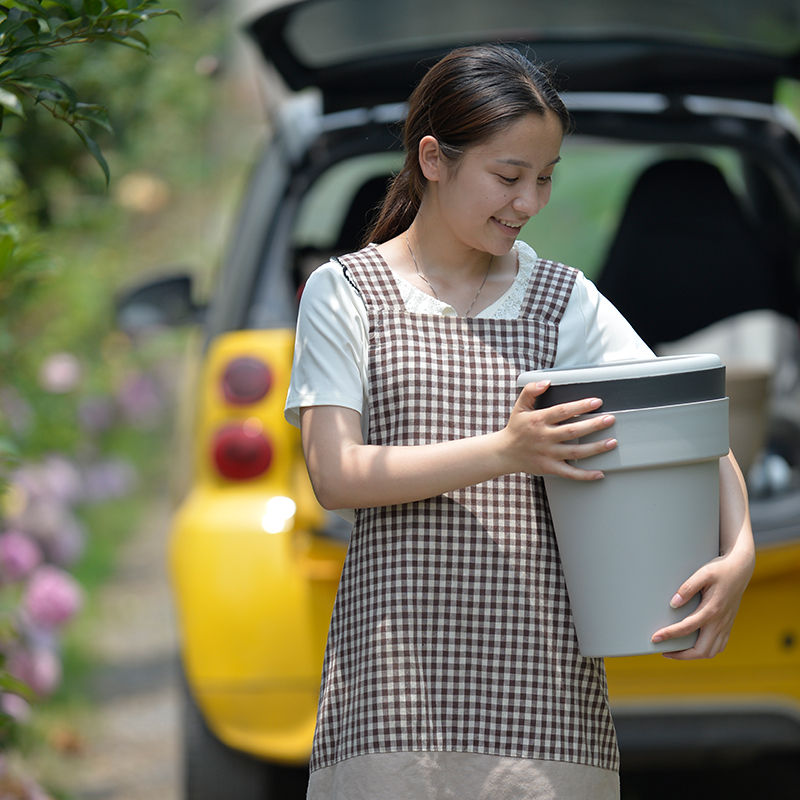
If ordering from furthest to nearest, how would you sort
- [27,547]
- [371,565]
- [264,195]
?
[27,547], [264,195], [371,565]

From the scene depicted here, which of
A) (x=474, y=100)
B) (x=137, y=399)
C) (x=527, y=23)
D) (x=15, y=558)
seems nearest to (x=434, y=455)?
(x=474, y=100)

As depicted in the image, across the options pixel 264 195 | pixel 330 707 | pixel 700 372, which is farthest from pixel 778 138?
pixel 330 707

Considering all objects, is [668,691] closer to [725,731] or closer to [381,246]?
[725,731]

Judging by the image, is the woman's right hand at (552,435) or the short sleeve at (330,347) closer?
the woman's right hand at (552,435)

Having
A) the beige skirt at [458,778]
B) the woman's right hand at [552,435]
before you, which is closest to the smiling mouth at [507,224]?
the woman's right hand at [552,435]

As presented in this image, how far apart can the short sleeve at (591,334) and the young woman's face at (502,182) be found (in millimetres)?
115

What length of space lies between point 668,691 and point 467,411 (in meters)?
1.09

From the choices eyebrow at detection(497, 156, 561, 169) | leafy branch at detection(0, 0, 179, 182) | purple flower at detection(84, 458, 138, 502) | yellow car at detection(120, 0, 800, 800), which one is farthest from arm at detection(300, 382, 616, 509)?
purple flower at detection(84, 458, 138, 502)

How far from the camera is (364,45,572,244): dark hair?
1.19 m

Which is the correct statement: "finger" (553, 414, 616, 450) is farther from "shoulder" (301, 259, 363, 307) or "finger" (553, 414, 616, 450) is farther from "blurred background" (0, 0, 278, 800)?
"blurred background" (0, 0, 278, 800)

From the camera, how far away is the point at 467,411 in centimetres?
123

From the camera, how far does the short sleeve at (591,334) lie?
1285 mm

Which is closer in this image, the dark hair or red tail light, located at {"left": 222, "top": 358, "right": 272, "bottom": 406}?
the dark hair

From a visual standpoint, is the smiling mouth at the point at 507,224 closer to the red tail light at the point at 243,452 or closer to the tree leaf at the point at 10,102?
the tree leaf at the point at 10,102
